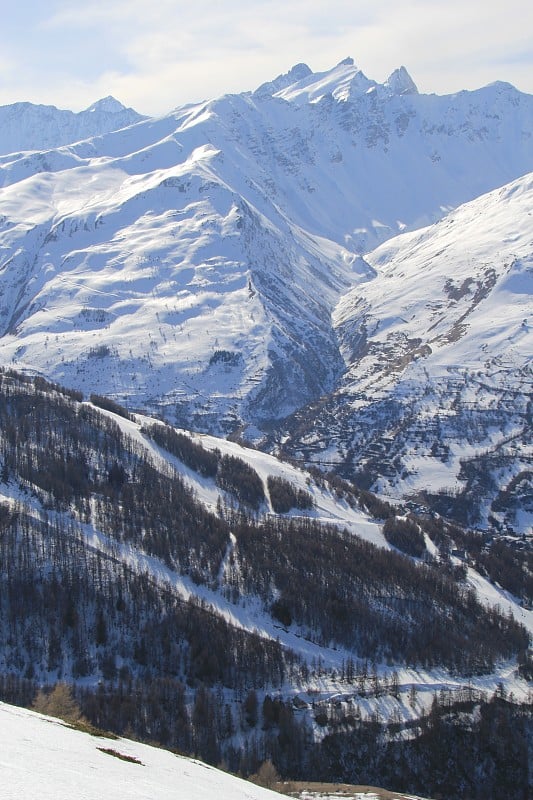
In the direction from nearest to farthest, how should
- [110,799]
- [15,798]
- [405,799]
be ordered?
[15,798] → [110,799] → [405,799]

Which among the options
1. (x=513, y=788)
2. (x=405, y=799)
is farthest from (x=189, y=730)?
(x=513, y=788)

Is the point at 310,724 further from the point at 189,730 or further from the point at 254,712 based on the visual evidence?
the point at 189,730

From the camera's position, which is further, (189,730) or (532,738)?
(532,738)

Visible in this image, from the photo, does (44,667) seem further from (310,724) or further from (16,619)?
(310,724)

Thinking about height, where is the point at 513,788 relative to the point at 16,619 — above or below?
below

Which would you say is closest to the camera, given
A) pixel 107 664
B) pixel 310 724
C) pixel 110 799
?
pixel 110 799

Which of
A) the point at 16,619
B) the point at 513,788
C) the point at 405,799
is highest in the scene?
the point at 16,619
